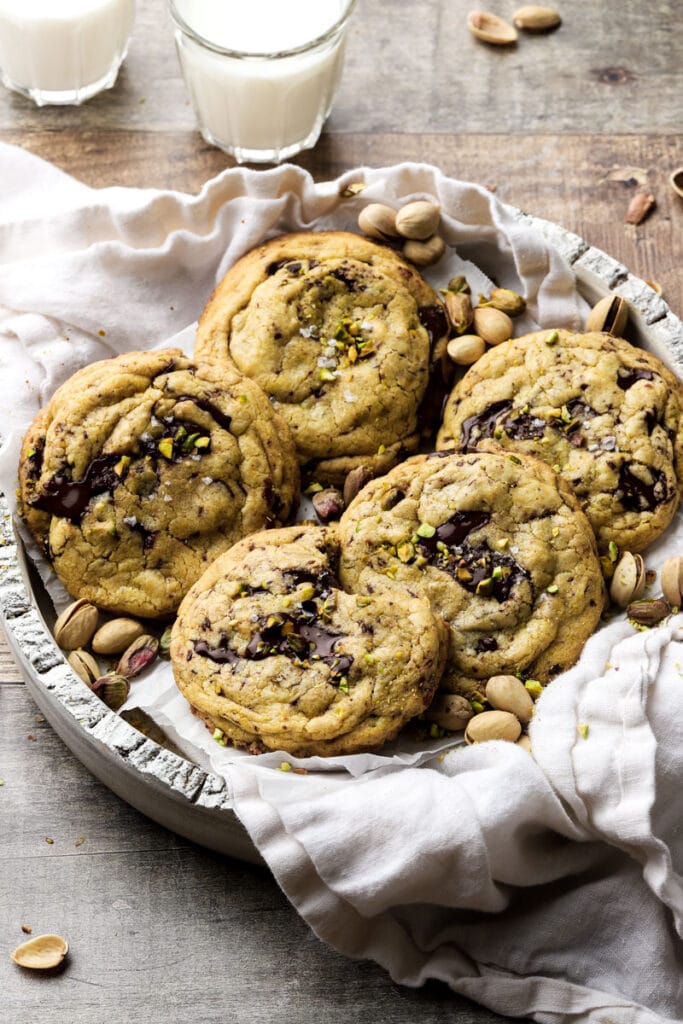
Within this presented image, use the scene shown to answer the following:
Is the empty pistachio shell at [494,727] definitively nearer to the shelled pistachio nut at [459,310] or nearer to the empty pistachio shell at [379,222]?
the shelled pistachio nut at [459,310]

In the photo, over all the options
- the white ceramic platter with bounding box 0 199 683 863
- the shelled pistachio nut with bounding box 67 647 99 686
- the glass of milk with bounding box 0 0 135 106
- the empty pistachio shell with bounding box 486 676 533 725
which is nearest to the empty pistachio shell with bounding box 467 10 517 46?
the glass of milk with bounding box 0 0 135 106

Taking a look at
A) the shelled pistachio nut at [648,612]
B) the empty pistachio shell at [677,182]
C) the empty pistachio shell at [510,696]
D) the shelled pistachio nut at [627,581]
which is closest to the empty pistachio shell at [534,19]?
the empty pistachio shell at [677,182]

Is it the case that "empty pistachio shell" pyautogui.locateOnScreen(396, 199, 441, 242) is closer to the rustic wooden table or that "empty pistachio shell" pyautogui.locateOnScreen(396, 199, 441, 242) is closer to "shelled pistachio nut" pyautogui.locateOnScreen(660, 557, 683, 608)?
the rustic wooden table

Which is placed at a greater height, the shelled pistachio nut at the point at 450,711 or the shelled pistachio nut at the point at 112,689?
the shelled pistachio nut at the point at 112,689

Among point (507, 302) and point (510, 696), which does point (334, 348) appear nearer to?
point (507, 302)

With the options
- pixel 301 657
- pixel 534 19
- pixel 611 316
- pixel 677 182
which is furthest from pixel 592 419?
pixel 534 19

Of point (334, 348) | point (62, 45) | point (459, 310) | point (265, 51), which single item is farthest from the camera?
point (62, 45)
